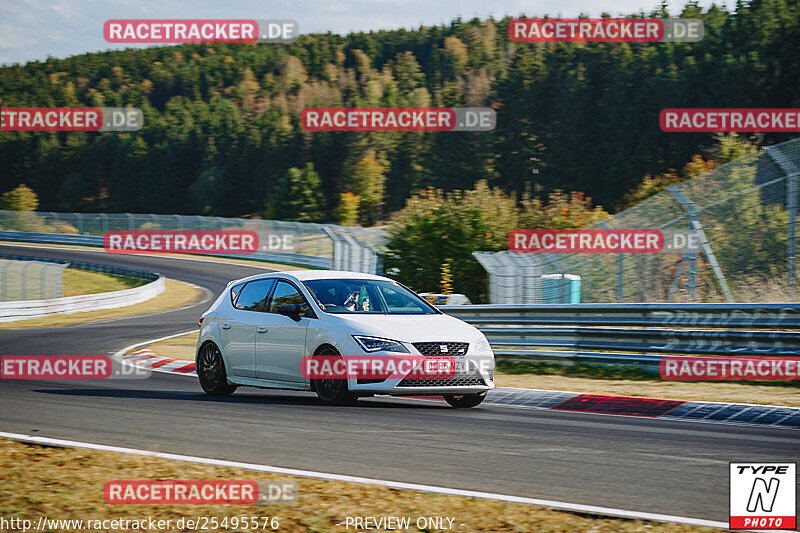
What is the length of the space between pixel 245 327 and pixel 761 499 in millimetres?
7634

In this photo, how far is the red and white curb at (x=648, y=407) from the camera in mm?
9805

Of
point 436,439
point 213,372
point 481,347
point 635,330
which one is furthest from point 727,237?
point 436,439

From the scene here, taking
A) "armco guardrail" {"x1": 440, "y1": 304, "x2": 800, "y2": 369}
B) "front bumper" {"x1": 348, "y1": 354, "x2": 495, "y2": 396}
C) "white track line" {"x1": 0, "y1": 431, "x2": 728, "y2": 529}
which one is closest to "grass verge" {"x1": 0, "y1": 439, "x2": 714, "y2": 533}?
"white track line" {"x1": 0, "y1": 431, "x2": 728, "y2": 529}

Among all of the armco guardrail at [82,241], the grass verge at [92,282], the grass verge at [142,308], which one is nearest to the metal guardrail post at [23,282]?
the grass verge at [142,308]

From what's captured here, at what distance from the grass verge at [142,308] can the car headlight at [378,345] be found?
18.7m

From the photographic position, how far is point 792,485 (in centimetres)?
598

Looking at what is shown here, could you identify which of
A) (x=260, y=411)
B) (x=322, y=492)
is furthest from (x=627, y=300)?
(x=322, y=492)

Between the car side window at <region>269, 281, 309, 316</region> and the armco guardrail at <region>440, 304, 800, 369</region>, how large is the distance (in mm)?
4665

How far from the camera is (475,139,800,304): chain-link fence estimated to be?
547 inches

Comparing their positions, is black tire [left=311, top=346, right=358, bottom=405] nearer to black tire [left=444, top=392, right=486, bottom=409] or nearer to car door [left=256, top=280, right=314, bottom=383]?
car door [left=256, top=280, right=314, bottom=383]

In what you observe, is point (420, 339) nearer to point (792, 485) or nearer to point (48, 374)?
point (792, 485)

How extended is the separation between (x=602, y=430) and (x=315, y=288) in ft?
13.3

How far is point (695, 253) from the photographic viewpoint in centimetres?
1426

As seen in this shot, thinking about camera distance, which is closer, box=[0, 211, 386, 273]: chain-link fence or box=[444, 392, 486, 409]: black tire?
box=[444, 392, 486, 409]: black tire
